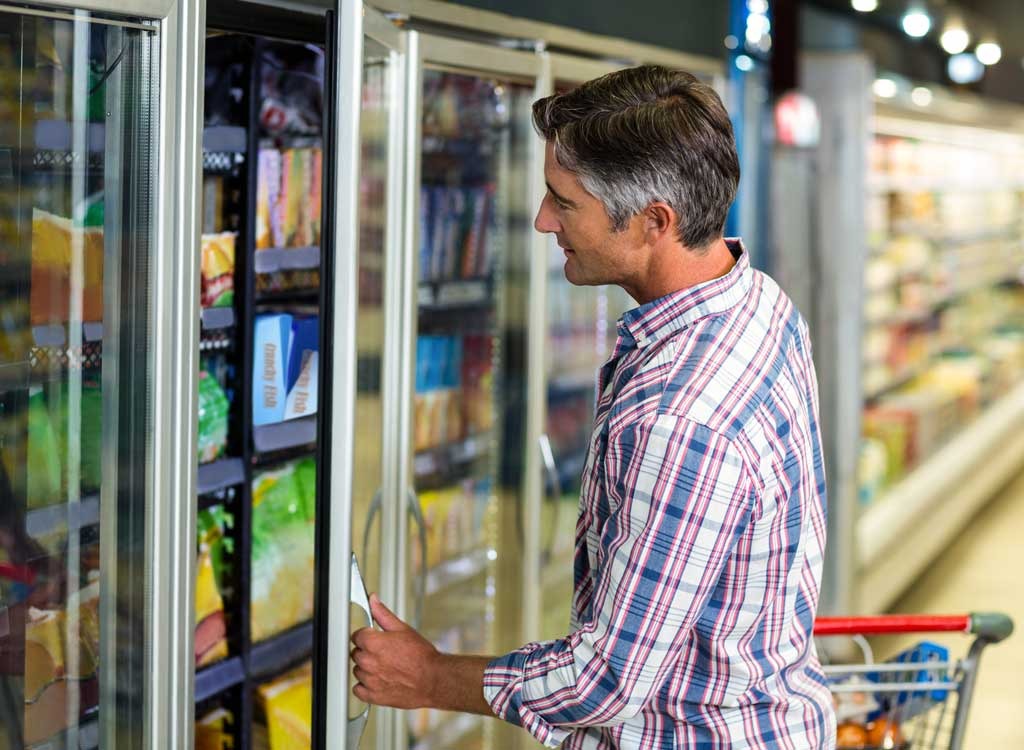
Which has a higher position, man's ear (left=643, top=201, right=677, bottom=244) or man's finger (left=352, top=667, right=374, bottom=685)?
man's ear (left=643, top=201, right=677, bottom=244)

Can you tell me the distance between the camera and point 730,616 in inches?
68.9

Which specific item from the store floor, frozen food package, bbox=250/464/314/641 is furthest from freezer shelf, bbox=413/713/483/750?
the store floor

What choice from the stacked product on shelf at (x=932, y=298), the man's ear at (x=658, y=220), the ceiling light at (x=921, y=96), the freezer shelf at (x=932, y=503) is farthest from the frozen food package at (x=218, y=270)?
the ceiling light at (x=921, y=96)

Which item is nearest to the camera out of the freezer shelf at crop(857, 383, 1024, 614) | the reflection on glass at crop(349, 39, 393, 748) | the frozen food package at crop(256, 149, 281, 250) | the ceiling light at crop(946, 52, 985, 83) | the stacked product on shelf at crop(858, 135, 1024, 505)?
the reflection on glass at crop(349, 39, 393, 748)

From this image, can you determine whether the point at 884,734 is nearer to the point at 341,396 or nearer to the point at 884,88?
the point at 341,396

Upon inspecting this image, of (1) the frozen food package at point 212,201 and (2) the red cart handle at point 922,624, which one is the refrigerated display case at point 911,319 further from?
(1) the frozen food package at point 212,201

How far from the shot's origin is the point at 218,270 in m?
2.75

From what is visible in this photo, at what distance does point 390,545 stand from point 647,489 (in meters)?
1.28

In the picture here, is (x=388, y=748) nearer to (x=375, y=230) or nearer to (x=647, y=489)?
(x=375, y=230)

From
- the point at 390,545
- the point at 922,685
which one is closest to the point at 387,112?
the point at 390,545

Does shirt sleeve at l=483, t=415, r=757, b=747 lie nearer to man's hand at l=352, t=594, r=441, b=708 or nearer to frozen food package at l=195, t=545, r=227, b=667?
man's hand at l=352, t=594, r=441, b=708

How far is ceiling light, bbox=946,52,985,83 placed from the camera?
8.12m

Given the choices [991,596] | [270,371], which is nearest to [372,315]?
[270,371]

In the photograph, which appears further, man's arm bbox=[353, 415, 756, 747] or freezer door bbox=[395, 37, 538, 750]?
freezer door bbox=[395, 37, 538, 750]
